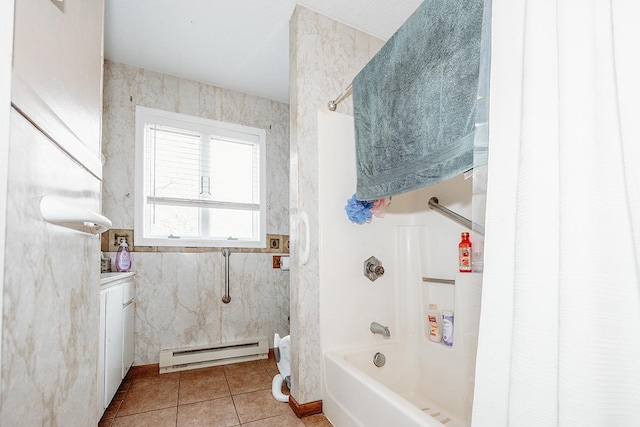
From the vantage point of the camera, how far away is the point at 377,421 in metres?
1.17

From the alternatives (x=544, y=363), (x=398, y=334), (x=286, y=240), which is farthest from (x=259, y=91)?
(x=544, y=363)

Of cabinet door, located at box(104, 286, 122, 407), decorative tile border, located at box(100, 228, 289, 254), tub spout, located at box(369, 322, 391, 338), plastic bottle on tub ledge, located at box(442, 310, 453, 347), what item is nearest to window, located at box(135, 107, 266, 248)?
decorative tile border, located at box(100, 228, 289, 254)

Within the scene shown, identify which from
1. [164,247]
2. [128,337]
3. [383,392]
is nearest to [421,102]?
[383,392]

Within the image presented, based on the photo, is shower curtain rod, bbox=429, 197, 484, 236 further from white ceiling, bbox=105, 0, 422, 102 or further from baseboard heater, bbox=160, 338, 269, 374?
baseboard heater, bbox=160, 338, 269, 374

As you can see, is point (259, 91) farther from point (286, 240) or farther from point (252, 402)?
point (252, 402)

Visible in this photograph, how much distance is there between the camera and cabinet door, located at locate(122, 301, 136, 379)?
6.33ft

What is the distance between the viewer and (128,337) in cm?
205

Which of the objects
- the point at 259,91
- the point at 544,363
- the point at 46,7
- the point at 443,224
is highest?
the point at 259,91

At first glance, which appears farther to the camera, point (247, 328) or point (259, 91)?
point (259, 91)

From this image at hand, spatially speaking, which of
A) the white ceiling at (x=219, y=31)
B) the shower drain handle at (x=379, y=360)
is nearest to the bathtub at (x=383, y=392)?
the shower drain handle at (x=379, y=360)

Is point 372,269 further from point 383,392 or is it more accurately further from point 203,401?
point 203,401

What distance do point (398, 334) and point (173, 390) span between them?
1.53 metres

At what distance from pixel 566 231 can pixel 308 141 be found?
1.39 m

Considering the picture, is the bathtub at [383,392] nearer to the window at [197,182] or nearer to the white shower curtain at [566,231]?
the white shower curtain at [566,231]
